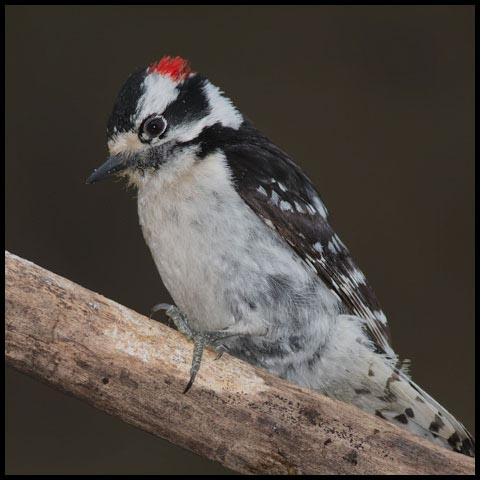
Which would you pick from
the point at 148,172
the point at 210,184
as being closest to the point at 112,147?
the point at 148,172

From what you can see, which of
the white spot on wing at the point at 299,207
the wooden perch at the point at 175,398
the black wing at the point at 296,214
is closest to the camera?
the wooden perch at the point at 175,398

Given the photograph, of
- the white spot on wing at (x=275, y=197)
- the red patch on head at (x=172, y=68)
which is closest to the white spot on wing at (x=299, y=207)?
the white spot on wing at (x=275, y=197)

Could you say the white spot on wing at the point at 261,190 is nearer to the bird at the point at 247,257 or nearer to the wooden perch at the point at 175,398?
the bird at the point at 247,257

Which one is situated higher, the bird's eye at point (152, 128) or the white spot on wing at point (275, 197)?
the bird's eye at point (152, 128)

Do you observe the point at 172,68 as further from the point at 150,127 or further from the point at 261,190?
the point at 261,190

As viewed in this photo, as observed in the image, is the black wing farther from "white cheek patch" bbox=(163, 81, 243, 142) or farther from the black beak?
the black beak

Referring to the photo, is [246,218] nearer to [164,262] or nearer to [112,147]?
[164,262]

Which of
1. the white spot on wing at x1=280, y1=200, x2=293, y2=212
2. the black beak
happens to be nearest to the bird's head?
the black beak

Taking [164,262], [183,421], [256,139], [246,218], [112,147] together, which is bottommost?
[183,421]
